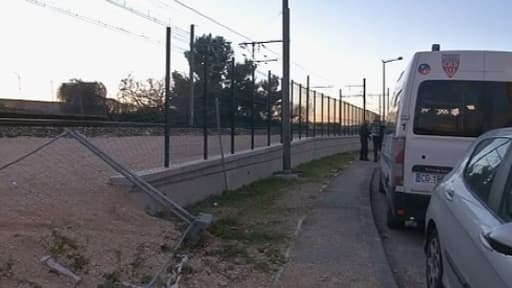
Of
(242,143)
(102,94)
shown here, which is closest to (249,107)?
(242,143)

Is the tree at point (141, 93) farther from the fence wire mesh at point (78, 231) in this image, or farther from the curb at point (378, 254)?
the curb at point (378, 254)

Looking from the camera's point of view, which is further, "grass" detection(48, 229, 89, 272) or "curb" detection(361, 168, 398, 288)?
"curb" detection(361, 168, 398, 288)

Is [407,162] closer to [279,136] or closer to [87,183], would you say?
[87,183]

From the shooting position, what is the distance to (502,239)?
10.3 ft

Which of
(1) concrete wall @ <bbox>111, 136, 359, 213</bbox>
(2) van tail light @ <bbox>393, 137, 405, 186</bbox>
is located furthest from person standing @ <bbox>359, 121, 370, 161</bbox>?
(2) van tail light @ <bbox>393, 137, 405, 186</bbox>

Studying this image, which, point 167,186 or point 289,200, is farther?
point 289,200

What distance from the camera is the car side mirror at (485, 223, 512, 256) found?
122 inches

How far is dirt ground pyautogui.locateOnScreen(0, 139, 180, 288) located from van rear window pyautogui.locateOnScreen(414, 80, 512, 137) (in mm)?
3789

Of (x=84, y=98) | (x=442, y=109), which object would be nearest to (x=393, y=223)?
(x=442, y=109)

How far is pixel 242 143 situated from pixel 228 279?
956cm

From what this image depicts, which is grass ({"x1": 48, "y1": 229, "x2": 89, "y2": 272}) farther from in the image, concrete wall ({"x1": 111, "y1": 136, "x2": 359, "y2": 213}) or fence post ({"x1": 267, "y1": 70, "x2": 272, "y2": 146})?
fence post ({"x1": 267, "y1": 70, "x2": 272, "y2": 146})

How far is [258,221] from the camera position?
9750 mm

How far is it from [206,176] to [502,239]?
8.91m

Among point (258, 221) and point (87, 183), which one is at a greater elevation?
point (87, 183)
